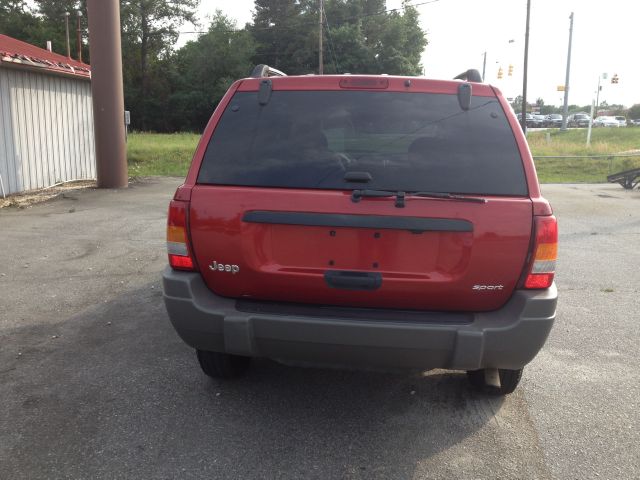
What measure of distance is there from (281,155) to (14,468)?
6.71 ft

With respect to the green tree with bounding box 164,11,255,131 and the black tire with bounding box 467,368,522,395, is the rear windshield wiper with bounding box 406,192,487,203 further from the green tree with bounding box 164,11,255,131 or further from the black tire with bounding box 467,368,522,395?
the green tree with bounding box 164,11,255,131

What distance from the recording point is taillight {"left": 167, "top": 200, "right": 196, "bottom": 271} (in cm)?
312

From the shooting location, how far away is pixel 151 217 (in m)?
10.7

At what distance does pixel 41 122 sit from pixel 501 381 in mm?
12989

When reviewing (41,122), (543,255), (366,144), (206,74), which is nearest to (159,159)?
(41,122)

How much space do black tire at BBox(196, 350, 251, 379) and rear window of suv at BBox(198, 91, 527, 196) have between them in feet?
3.83

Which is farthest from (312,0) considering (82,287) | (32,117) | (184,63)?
(82,287)

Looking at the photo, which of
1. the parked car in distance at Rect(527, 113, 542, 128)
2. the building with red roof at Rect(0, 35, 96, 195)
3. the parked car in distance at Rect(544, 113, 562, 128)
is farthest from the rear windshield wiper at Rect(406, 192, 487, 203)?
the parked car in distance at Rect(527, 113, 542, 128)

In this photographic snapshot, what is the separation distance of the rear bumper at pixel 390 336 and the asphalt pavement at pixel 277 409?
49 cm

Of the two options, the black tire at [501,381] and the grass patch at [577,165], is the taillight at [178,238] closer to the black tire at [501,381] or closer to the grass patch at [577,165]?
the black tire at [501,381]

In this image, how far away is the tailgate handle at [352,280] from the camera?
2.96 metres

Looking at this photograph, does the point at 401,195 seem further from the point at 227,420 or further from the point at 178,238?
the point at 227,420

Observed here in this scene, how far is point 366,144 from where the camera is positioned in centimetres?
314

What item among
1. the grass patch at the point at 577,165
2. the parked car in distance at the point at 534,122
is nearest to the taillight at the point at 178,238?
the grass patch at the point at 577,165
